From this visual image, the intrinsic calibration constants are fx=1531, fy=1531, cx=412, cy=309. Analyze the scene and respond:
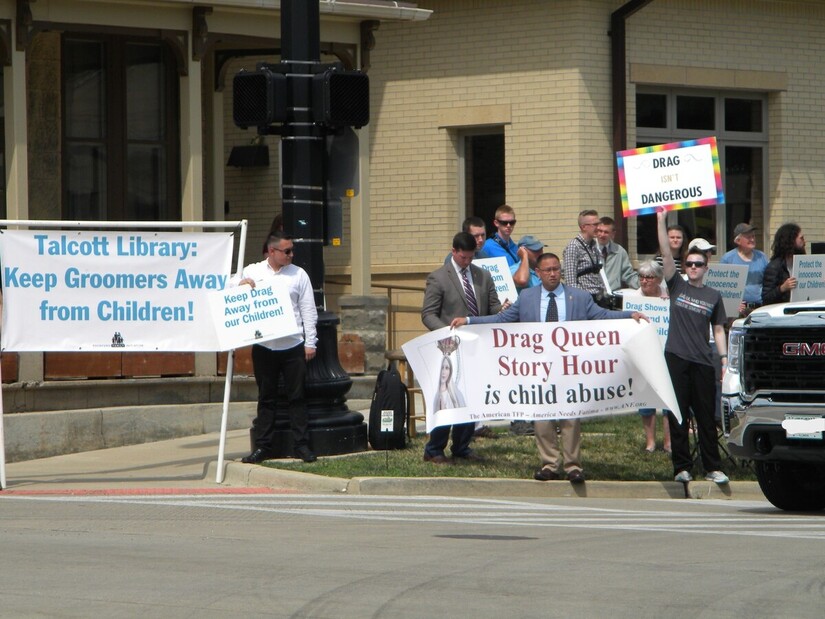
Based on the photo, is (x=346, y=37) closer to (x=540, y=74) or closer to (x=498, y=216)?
(x=540, y=74)

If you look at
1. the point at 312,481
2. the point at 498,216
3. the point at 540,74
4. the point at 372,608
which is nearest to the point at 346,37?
the point at 540,74

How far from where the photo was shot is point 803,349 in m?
10.8

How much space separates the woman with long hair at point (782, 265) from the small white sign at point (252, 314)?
16.6 ft

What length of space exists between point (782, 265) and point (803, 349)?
457 centimetres

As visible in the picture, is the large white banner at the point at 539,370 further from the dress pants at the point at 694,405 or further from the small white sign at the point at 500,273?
the small white sign at the point at 500,273

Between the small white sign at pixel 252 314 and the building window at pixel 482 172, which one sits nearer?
the small white sign at pixel 252 314

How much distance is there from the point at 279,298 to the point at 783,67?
34.9 ft

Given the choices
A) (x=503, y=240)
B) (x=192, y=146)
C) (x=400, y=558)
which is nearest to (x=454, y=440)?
(x=503, y=240)

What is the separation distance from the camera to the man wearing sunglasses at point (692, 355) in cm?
1268

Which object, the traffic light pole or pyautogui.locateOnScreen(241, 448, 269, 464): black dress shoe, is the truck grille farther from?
pyautogui.locateOnScreen(241, 448, 269, 464): black dress shoe

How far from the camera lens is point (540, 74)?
779 inches

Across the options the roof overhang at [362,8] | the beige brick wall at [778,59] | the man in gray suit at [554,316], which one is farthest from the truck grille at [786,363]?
the beige brick wall at [778,59]

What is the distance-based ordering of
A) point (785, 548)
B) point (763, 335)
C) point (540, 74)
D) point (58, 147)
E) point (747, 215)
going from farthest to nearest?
point (747, 215)
point (540, 74)
point (58, 147)
point (763, 335)
point (785, 548)

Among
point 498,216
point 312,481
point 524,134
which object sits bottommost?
point 312,481
